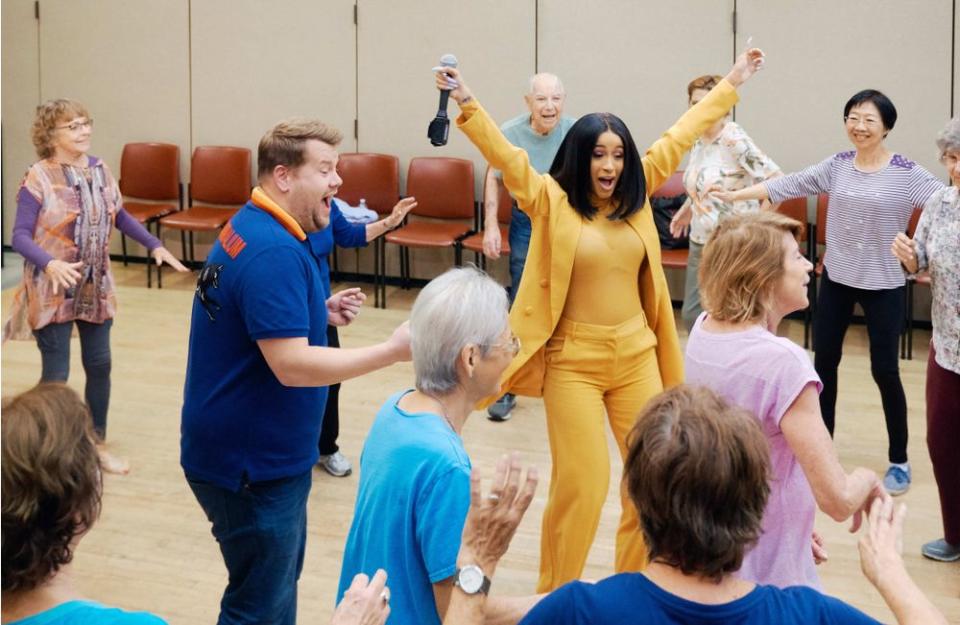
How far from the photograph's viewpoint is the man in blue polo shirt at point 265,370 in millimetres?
2779

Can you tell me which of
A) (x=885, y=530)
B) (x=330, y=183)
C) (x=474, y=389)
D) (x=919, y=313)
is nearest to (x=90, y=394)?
(x=330, y=183)

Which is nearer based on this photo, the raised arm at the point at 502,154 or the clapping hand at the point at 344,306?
the clapping hand at the point at 344,306

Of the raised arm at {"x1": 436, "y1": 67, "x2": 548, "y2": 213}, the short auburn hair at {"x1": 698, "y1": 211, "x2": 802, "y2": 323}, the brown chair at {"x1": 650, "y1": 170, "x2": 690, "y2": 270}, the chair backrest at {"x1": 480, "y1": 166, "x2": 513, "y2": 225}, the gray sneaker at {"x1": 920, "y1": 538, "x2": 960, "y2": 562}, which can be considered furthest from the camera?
the chair backrest at {"x1": 480, "y1": 166, "x2": 513, "y2": 225}

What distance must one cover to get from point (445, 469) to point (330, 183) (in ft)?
3.76

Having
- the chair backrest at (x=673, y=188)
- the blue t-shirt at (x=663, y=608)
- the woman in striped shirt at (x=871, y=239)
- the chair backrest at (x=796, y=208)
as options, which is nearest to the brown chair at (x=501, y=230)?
the chair backrest at (x=673, y=188)

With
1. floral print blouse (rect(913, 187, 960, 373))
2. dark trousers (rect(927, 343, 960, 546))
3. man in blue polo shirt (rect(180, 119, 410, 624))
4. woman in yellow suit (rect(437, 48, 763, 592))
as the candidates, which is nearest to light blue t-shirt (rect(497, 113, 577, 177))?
woman in yellow suit (rect(437, 48, 763, 592))

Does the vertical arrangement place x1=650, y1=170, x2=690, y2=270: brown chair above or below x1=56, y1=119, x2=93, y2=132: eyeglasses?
below

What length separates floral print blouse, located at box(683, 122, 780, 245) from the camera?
5.59 meters

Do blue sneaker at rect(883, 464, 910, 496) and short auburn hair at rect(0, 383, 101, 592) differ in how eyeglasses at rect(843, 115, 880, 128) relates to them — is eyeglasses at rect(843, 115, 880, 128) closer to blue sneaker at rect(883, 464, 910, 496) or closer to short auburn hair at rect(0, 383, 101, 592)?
blue sneaker at rect(883, 464, 910, 496)

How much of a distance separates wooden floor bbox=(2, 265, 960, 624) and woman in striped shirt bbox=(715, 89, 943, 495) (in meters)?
0.44

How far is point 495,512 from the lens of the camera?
1872 mm

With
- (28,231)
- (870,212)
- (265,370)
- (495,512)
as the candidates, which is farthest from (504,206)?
(495,512)

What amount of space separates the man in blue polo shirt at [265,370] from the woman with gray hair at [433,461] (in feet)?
1.47

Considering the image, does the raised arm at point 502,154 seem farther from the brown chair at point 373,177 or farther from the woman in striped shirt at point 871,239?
the brown chair at point 373,177
